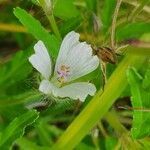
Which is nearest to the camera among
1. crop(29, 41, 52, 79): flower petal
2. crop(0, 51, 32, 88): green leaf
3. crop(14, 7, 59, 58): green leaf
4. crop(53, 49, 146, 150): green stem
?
crop(29, 41, 52, 79): flower petal

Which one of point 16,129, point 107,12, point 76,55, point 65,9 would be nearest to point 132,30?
point 107,12

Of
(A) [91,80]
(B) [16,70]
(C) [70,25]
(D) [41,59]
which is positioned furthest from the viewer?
(B) [16,70]

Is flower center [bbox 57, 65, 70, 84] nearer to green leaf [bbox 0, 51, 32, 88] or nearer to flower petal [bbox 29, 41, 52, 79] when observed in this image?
flower petal [bbox 29, 41, 52, 79]

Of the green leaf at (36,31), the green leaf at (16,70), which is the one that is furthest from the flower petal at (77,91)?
the green leaf at (16,70)

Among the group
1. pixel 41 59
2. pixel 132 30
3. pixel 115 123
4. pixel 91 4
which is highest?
pixel 41 59

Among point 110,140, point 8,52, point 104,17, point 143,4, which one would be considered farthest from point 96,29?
point 8,52

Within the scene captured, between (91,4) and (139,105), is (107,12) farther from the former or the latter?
(139,105)

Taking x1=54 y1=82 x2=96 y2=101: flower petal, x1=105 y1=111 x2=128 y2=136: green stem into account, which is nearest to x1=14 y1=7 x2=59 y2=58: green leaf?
x1=54 y1=82 x2=96 y2=101: flower petal
